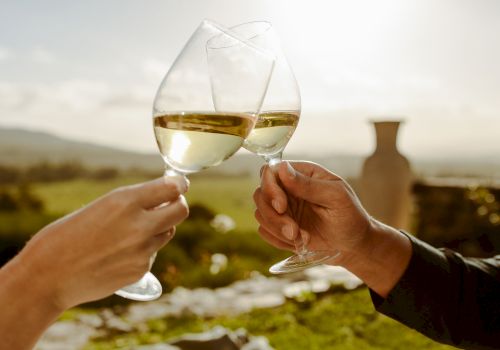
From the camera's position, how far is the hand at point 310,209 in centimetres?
161

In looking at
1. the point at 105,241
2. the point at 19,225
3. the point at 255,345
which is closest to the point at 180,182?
the point at 105,241

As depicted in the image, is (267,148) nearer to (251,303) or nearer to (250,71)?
(250,71)

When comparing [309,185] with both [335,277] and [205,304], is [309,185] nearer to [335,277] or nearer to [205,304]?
[205,304]

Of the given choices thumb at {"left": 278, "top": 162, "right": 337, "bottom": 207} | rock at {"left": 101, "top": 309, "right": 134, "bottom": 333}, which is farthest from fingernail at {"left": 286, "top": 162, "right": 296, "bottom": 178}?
rock at {"left": 101, "top": 309, "right": 134, "bottom": 333}

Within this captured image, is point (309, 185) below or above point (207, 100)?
below

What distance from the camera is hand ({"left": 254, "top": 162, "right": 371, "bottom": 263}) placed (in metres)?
1.61

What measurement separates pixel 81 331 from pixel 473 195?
15.6ft

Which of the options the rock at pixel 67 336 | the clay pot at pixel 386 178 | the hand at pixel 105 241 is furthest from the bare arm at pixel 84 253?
the clay pot at pixel 386 178

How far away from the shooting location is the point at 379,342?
4.55 metres

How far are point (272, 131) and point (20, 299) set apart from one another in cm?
70

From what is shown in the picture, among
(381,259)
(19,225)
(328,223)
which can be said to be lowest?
(19,225)

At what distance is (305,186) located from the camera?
64.6 inches

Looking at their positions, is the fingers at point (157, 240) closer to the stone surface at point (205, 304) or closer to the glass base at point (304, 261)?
the glass base at point (304, 261)

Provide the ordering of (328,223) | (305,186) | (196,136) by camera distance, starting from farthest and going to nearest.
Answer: (328,223)
(305,186)
(196,136)
